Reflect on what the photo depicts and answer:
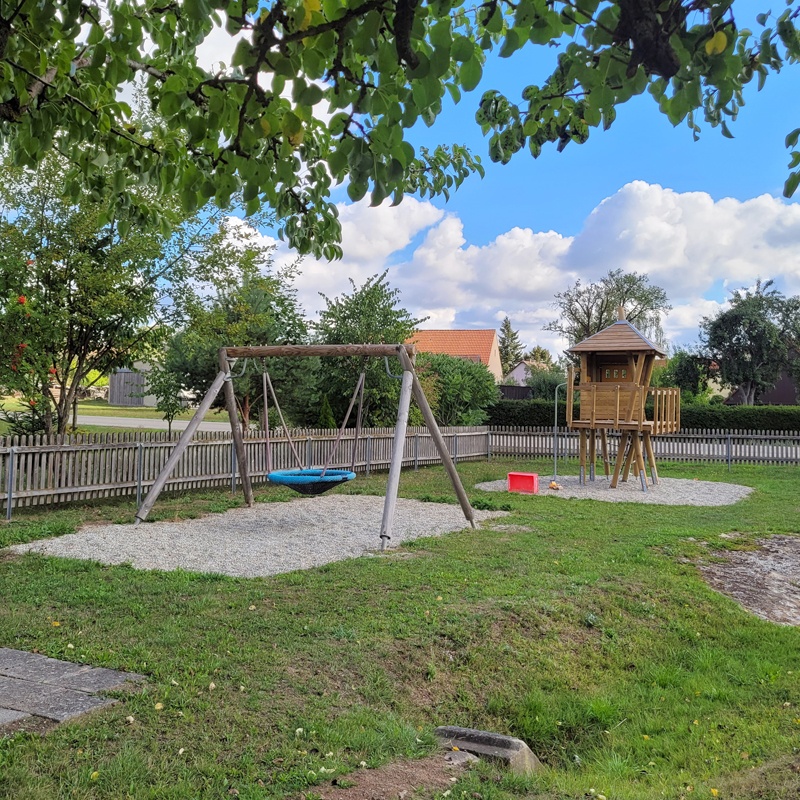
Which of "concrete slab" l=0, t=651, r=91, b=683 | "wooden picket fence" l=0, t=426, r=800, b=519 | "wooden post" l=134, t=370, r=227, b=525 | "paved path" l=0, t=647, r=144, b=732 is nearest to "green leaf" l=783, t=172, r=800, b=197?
"paved path" l=0, t=647, r=144, b=732

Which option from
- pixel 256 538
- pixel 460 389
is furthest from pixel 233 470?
pixel 460 389

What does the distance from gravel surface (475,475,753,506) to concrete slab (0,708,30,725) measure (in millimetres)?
11307

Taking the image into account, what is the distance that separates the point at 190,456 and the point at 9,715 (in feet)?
31.8

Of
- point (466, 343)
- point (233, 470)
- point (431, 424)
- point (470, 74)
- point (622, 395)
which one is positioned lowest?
point (233, 470)

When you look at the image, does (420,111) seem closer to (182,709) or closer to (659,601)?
(182,709)

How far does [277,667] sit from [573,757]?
1.82 meters

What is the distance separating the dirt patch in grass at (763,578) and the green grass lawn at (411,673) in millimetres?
296

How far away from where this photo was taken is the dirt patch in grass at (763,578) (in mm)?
6520

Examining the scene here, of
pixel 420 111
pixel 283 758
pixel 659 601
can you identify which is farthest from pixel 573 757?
pixel 420 111

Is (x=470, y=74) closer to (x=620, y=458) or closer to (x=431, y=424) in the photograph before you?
(x=431, y=424)

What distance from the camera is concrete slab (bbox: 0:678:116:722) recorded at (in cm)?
359

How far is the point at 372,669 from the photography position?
4.47 metres

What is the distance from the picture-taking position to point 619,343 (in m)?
16.4

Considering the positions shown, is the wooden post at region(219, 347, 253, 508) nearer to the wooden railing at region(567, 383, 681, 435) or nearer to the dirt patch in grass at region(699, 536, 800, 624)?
the dirt patch in grass at region(699, 536, 800, 624)
